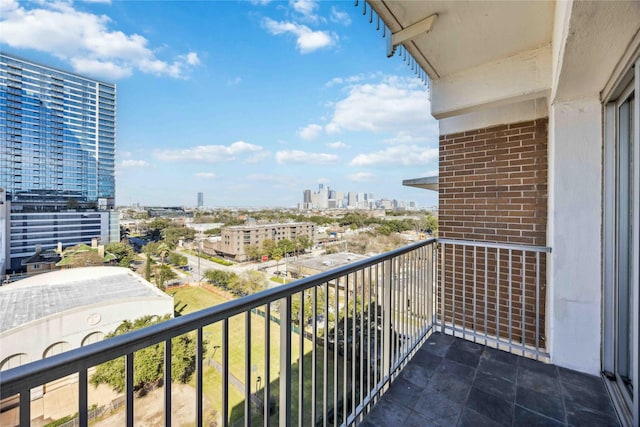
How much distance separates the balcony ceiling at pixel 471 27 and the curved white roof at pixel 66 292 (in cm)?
949

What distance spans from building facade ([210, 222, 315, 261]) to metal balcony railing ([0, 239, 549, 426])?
7.83 metres

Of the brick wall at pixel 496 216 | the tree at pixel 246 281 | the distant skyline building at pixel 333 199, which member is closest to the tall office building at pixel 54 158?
the tree at pixel 246 281

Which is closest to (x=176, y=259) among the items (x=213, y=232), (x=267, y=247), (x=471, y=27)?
(x=213, y=232)

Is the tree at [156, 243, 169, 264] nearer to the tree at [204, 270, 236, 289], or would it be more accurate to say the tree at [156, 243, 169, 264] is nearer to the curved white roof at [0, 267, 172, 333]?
the curved white roof at [0, 267, 172, 333]

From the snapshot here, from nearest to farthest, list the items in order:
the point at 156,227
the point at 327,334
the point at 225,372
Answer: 1. the point at 225,372
2. the point at 327,334
3. the point at 156,227

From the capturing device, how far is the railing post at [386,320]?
2029 mm

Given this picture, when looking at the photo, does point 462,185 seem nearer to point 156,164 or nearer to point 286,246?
point 286,246

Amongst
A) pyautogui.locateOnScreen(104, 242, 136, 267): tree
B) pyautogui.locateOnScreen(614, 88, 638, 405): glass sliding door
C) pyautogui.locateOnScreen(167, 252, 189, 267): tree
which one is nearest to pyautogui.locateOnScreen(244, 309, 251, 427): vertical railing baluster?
pyautogui.locateOnScreen(614, 88, 638, 405): glass sliding door

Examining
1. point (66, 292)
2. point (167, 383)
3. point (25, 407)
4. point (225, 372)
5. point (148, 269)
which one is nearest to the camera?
point (25, 407)

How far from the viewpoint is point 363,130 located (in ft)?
62.8

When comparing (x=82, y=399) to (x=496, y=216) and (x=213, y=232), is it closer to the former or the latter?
(x=496, y=216)

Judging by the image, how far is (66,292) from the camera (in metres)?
9.04

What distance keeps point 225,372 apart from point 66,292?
11.6 meters

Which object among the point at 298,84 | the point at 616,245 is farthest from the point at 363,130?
the point at 616,245
